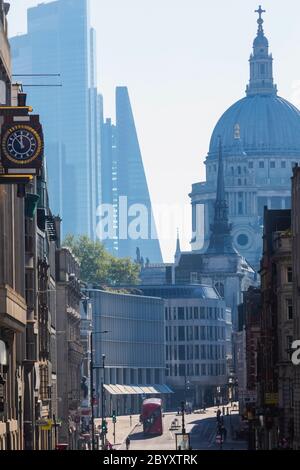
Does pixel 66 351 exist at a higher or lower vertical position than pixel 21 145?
higher

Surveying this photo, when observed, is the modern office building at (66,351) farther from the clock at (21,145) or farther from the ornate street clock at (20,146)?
the clock at (21,145)

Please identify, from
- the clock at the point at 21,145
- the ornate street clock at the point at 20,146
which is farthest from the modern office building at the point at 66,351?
the clock at the point at 21,145

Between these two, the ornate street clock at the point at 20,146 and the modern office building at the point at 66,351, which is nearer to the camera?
the ornate street clock at the point at 20,146

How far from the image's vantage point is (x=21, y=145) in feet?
197

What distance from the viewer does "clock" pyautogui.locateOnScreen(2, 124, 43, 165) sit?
59.8 meters

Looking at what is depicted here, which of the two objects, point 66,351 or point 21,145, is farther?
point 66,351

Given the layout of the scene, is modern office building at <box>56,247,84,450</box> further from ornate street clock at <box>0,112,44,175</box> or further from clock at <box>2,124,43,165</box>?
clock at <box>2,124,43,165</box>

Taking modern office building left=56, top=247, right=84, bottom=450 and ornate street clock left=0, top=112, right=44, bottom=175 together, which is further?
modern office building left=56, top=247, right=84, bottom=450

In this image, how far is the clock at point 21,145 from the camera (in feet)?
196

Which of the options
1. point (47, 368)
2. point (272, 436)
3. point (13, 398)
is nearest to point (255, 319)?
point (272, 436)

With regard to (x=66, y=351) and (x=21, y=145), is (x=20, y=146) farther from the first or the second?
(x=66, y=351)

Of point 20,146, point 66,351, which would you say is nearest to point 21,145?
point 20,146

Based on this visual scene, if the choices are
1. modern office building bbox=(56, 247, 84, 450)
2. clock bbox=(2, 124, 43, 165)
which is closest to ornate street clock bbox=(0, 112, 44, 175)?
clock bbox=(2, 124, 43, 165)
